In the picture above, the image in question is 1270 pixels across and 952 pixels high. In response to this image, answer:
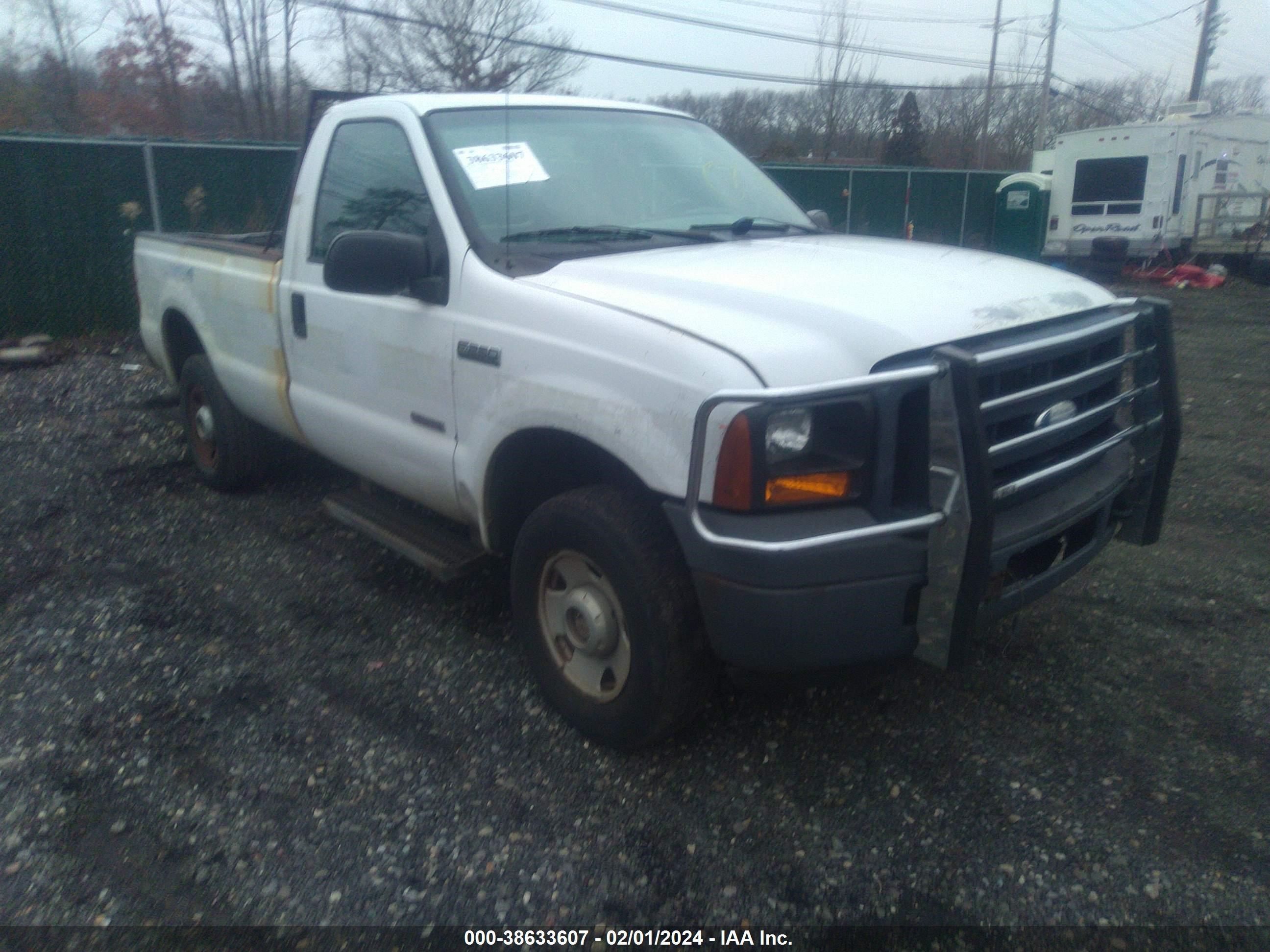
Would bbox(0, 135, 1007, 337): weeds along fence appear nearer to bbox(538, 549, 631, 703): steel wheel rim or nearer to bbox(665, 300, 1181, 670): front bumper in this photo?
bbox(538, 549, 631, 703): steel wheel rim

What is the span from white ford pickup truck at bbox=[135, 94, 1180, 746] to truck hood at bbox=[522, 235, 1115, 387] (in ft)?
0.04

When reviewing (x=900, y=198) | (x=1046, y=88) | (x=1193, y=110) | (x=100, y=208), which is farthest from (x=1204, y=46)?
(x=100, y=208)

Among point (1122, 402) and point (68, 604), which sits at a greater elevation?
point (1122, 402)

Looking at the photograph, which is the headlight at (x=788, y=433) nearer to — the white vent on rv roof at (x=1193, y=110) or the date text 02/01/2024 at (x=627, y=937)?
Answer: the date text 02/01/2024 at (x=627, y=937)

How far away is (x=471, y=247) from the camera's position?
3.42 m

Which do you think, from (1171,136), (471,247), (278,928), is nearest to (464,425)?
(471,247)

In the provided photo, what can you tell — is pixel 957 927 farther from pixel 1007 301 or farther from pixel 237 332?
pixel 237 332

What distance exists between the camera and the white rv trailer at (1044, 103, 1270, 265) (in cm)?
1864

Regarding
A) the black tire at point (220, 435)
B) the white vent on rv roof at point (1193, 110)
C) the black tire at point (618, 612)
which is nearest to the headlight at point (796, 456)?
the black tire at point (618, 612)

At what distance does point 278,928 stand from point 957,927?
1.65 m

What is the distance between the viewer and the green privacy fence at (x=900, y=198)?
61.7 ft

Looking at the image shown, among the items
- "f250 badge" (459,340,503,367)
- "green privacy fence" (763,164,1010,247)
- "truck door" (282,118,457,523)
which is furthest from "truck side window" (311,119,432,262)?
"green privacy fence" (763,164,1010,247)

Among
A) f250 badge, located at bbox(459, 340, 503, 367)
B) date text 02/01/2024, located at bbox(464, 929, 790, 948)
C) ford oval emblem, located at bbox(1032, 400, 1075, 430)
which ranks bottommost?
date text 02/01/2024, located at bbox(464, 929, 790, 948)

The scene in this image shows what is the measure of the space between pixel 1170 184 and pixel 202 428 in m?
18.3
